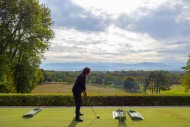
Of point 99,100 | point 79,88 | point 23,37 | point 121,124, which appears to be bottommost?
point 121,124

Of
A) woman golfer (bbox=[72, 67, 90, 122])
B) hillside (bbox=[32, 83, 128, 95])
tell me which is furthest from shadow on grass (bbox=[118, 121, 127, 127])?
hillside (bbox=[32, 83, 128, 95])

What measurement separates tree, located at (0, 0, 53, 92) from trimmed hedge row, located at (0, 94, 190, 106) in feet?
41.9

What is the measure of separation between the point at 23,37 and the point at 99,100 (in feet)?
60.0

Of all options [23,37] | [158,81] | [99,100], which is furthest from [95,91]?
[158,81]

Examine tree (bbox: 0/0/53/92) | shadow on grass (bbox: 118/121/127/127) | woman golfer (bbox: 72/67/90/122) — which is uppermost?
tree (bbox: 0/0/53/92)

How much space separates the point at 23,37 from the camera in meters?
35.2

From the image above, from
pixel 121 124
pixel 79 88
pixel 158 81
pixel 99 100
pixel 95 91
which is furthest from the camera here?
pixel 158 81

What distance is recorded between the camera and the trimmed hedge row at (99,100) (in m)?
19.5

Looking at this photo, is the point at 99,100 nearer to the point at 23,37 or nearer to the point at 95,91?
the point at 95,91

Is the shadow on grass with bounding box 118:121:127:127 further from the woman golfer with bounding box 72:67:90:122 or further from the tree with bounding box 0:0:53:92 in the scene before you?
the tree with bounding box 0:0:53:92

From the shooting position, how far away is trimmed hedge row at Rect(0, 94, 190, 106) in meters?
19.5

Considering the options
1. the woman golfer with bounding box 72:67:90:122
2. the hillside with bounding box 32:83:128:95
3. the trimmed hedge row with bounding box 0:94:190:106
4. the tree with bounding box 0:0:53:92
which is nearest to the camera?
the woman golfer with bounding box 72:67:90:122

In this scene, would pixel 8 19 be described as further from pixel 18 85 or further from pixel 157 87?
pixel 157 87

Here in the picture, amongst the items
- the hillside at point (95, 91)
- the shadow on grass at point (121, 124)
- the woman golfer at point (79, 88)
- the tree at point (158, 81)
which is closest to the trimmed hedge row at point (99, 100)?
the hillside at point (95, 91)
